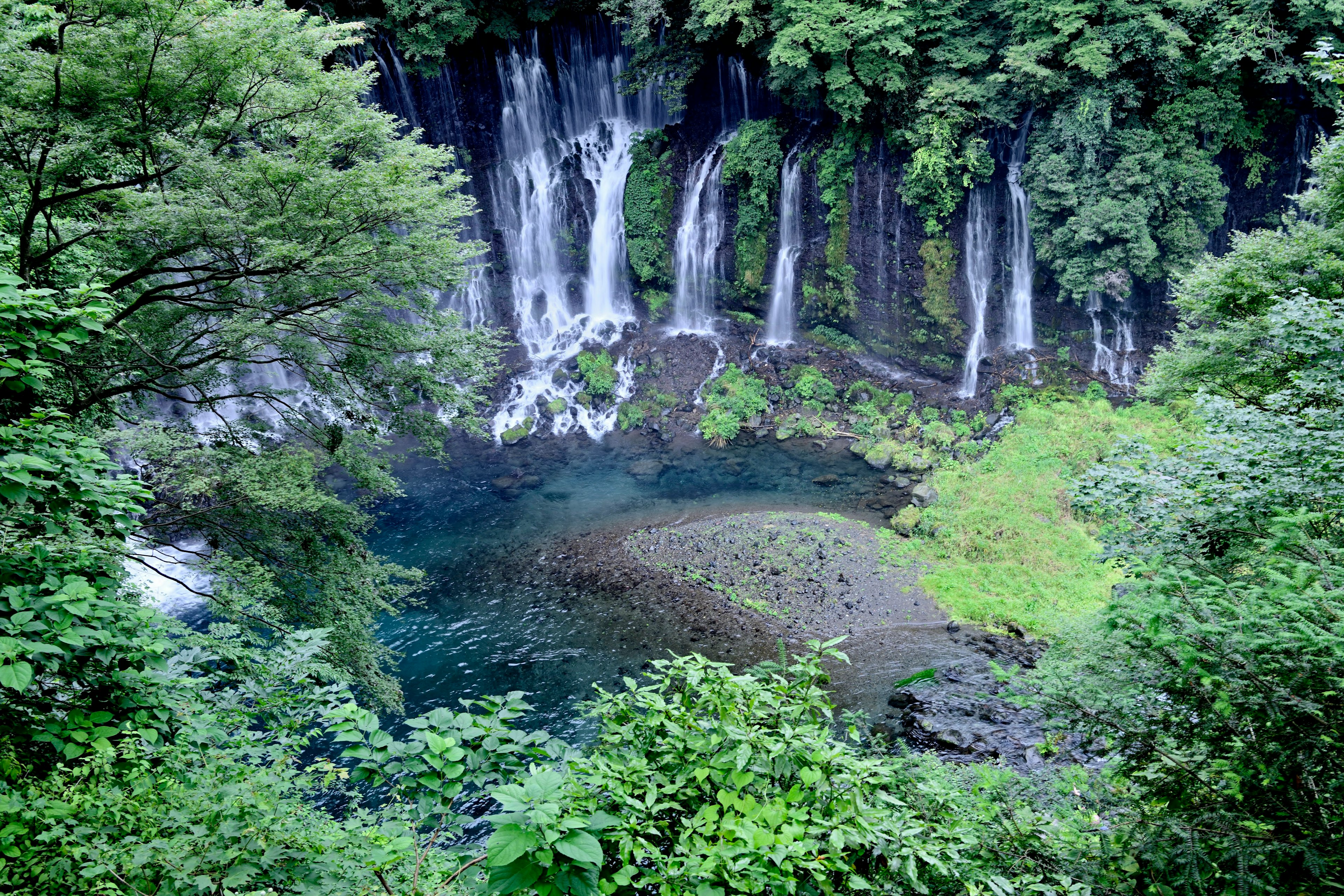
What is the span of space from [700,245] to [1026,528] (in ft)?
50.4

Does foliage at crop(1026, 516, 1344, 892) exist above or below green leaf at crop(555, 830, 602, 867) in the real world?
below

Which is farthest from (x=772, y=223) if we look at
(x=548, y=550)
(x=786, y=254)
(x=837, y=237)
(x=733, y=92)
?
(x=548, y=550)

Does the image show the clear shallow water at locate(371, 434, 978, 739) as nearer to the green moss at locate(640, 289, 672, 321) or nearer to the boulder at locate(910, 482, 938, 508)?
the boulder at locate(910, 482, 938, 508)

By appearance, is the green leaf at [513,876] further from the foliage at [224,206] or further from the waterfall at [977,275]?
the waterfall at [977,275]

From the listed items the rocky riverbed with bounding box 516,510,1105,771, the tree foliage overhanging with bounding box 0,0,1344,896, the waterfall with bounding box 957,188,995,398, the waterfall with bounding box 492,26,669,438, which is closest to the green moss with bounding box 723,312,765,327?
the waterfall with bounding box 492,26,669,438

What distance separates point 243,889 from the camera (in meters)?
2.58

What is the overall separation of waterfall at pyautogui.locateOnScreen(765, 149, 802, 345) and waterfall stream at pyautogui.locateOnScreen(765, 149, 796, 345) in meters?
0.01

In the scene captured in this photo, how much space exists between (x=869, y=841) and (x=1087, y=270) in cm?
1989

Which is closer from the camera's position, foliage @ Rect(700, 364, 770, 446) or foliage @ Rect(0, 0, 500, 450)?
foliage @ Rect(0, 0, 500, 450)

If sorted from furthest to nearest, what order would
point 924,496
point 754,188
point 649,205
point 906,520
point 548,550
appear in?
point 649,205
point 754,188
point 924,496
point 548,550
point 906,520

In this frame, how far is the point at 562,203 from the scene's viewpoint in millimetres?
25703

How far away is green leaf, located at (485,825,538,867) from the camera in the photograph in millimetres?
2010

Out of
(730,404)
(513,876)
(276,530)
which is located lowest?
(730,404)

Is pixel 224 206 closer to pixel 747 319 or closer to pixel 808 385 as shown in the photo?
pixel 808 385
